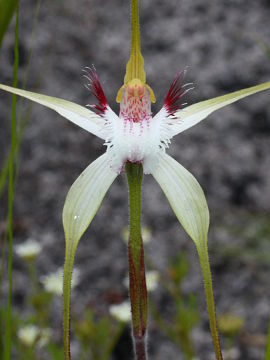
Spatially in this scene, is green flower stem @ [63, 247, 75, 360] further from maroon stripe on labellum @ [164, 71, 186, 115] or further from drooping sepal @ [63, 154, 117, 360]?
maroon stripe on labellum @ [164, 71, 186, 115]

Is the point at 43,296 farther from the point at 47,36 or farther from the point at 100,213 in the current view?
the point at 47,36

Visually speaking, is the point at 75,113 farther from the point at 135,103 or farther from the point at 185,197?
the point at 185,197

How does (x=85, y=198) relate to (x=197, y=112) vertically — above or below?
below

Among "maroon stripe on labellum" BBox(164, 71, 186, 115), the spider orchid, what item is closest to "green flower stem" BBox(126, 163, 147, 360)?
the spider orchid

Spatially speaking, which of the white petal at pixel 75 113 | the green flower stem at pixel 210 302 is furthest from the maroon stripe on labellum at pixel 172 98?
the green flower stem at pixel 210 302

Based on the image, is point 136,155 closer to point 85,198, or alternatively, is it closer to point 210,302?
point 85,198

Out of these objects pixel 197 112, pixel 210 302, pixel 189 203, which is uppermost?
pixel 197 112

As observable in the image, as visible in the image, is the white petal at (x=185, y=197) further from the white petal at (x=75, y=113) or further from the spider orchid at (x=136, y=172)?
the white petal at (x=75, y=113)

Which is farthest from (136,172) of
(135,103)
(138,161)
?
(135,103)
